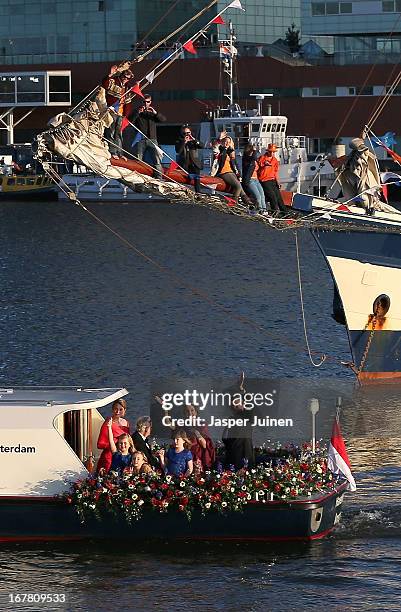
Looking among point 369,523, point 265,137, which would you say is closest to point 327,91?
point 265,137

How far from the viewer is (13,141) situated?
12662 centimetres

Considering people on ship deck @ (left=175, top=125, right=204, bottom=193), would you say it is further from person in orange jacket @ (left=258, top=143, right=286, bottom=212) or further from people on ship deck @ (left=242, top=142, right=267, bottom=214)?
person in orange jacket @ (left=258, top=143, right=286, bottom=212)

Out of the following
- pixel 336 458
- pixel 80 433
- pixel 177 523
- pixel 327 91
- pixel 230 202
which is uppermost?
pixel 327 91

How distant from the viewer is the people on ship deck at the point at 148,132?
102 feet

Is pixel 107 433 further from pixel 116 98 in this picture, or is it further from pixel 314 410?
pixel 116 98

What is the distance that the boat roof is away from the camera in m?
22.3

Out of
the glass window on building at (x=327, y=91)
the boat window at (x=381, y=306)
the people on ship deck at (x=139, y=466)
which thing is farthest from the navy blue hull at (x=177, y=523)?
the glass window on building at (x=327, y=91)

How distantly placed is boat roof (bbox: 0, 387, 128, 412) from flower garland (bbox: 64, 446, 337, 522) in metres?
1.14

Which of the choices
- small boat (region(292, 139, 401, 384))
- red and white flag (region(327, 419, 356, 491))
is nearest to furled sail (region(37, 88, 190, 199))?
small boat (region(292, 139, 401, 384))

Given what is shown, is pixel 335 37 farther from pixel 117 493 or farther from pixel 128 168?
pixel 117 493

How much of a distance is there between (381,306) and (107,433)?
14.7 metres

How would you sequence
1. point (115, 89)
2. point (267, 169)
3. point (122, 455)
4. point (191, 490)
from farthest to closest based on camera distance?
point (267, 169) < point (115, 89) < point (122, 455) < point (191, 490)

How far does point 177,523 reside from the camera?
21.9 m

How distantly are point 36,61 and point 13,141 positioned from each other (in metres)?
7.01
